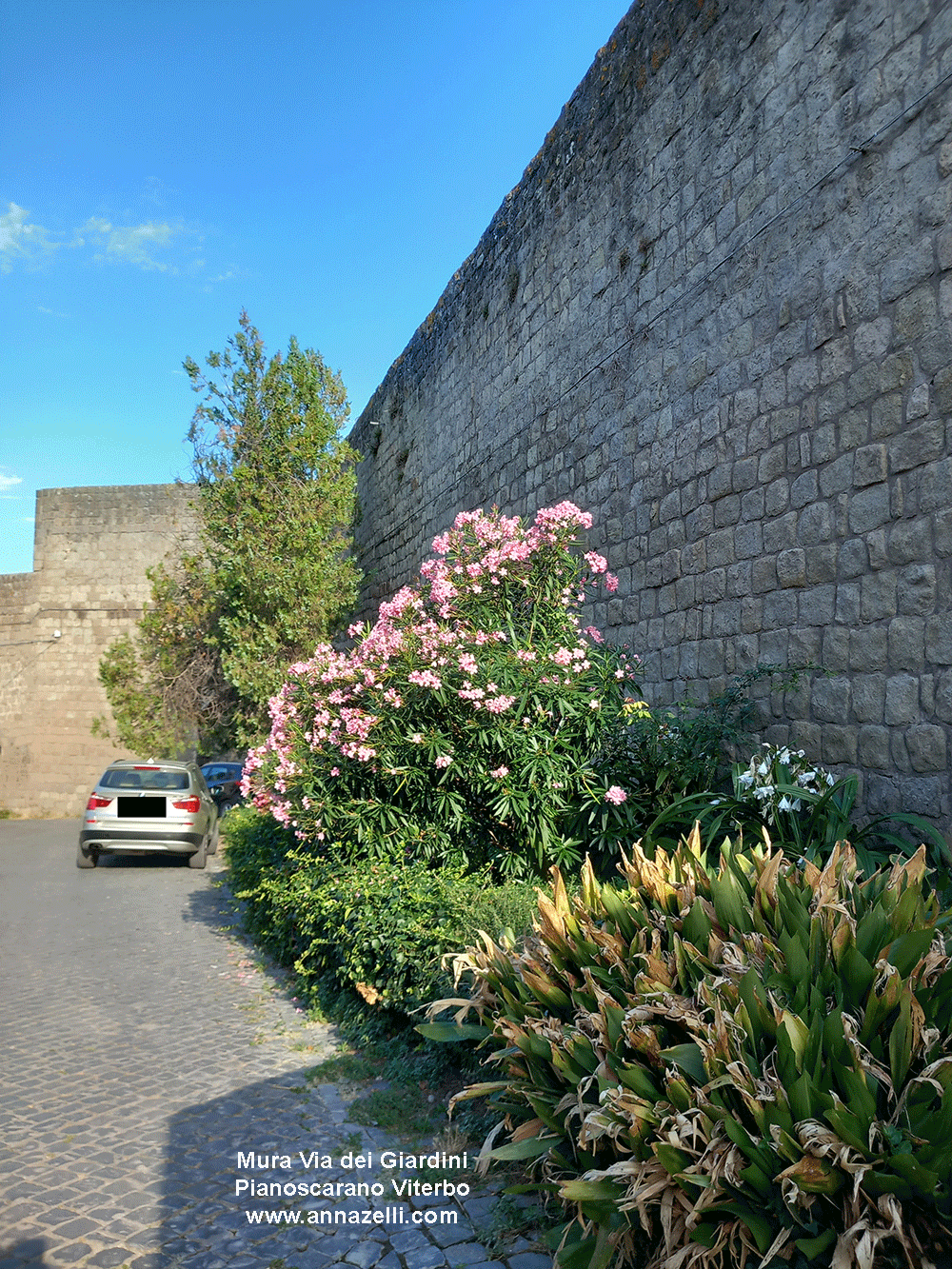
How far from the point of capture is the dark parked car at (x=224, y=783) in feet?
51.6

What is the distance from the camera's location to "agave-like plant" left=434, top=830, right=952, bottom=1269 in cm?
200

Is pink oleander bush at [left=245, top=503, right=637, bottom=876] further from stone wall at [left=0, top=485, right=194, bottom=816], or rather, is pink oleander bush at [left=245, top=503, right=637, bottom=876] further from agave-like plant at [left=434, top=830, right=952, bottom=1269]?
stone wall at [left=0, top=485, right=194, bottom=816]

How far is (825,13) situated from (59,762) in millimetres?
18921

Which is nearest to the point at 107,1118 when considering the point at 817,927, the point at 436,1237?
the point at 436,1237

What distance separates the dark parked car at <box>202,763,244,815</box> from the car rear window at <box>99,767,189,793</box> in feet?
13.2

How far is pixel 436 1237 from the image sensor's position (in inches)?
111

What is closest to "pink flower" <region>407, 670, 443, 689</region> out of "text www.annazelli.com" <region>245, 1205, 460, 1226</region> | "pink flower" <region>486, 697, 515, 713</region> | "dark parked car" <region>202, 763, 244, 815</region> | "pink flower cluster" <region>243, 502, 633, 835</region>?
"pink flower cluster" <region>243, 502, 633, 835</region>

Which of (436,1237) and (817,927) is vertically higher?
(817,927)

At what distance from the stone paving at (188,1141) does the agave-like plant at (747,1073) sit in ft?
1.63

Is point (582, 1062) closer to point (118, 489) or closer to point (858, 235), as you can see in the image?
point (858, 235)

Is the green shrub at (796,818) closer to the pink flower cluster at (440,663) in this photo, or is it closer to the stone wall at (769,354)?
the stone wall at (769,354)

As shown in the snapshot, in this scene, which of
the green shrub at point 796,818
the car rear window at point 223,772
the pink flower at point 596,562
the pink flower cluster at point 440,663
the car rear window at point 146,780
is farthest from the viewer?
the car rear window at point 223,772

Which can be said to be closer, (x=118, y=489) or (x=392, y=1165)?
(x=392, y=1165)

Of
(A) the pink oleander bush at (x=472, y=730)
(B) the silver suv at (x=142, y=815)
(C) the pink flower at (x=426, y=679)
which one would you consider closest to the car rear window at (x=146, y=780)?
(B) the silver suv at (x=142, y=815)
